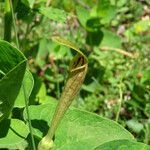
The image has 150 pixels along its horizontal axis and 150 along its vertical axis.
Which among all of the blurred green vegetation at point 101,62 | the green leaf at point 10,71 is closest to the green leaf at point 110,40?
the blurred green vegetation at point 101,62

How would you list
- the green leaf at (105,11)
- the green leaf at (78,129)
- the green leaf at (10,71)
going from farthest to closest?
1. the green leaf at (105,11)
2. the green leaf at (78,129)
3. the green leaf at (10,71)

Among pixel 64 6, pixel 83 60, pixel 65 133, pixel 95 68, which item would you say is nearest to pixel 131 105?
pixel 95 68

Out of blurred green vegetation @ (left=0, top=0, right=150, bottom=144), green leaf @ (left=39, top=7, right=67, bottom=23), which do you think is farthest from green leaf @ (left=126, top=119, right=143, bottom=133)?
green leaf @ (left=39, top=7, right=67, bottom=23)

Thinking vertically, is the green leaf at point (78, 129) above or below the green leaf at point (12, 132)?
below

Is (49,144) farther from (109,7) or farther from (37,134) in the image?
(109,7)

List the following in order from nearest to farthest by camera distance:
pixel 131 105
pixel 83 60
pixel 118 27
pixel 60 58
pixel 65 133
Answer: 1. pixel 83 60
2. pixel 65 133
3. pixel 131 105
4. pixel 60 58
5. pixel 118 27

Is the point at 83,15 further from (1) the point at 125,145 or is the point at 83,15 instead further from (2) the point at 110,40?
(1) the point at 125,145

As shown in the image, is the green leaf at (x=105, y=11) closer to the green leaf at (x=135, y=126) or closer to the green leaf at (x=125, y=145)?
the green leaf at (x=135, y=126)
